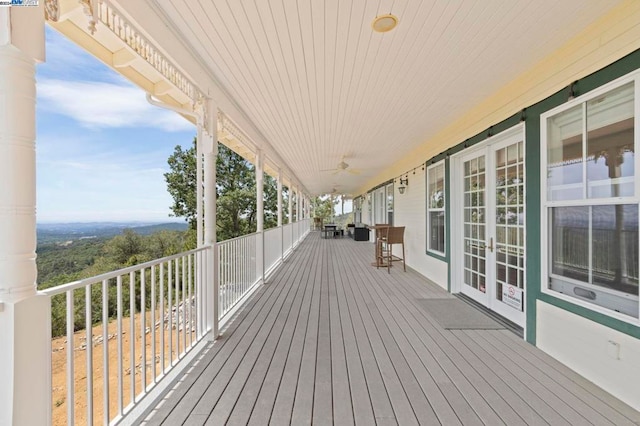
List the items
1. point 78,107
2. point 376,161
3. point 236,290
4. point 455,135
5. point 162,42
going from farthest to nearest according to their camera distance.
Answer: point 78,107
point 376,161
point 455,135
point 236,290
point 162,42

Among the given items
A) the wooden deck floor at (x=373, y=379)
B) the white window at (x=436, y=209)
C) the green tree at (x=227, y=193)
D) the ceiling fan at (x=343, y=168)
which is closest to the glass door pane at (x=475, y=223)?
the white window at (x=436, y=209)

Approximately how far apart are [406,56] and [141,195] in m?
21.4

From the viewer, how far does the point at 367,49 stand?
97.3 inches

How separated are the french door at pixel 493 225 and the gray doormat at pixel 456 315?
23 centimetres

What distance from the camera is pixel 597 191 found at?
2201 mm

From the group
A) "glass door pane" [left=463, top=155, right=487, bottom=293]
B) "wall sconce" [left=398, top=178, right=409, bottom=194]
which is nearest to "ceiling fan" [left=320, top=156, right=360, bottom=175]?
"wall sconce" [left=398, top=178, right=409, bottom=194]

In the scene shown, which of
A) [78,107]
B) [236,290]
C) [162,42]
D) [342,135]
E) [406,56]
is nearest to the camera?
[162,42]

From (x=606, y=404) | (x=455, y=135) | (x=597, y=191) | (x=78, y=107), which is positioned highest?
(x=78, y=107)

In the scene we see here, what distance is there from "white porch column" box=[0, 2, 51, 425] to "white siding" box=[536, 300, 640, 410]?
129 inches

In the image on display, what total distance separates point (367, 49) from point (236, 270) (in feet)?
10.3

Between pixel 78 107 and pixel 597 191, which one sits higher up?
pixel 78 107

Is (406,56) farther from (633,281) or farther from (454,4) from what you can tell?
(633,281)

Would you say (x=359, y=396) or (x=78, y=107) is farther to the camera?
(x=78, y=107)

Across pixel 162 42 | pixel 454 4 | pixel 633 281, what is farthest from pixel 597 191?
pixel 162 42
